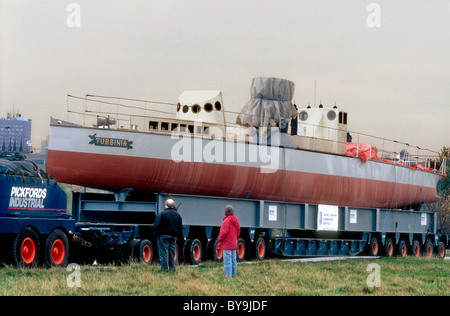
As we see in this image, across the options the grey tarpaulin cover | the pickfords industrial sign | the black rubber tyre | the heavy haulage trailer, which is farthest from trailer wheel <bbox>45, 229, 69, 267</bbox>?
the grey tarpaulin cover

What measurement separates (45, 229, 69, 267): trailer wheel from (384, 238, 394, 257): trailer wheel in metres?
18.7

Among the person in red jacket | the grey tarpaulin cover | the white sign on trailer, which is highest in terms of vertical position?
the grey tarpaulin cover

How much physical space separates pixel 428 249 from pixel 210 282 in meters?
24.5

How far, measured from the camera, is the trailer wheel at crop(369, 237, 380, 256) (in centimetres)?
3522

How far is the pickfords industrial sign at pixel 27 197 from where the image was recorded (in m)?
19.7

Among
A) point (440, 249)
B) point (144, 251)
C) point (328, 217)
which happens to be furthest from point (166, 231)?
point (440, 249)

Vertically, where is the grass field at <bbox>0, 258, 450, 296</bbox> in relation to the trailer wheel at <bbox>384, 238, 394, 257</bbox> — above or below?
below

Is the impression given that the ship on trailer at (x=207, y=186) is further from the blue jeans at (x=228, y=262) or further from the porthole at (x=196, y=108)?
the blue jeans at (x=228, y=262)

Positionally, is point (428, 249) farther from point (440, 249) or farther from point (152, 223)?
point (152, 223)

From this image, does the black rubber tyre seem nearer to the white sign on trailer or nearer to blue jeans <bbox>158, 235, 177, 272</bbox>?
blue jeans <bbox>158, 235, 177, 272</bbox>

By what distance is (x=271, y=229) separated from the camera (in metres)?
29.7

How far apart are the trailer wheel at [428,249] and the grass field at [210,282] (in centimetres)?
1757
